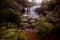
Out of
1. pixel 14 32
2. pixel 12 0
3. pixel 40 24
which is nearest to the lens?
pixel 14 32

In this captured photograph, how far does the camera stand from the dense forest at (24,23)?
5.33 m

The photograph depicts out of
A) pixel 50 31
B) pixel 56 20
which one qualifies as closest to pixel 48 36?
pixel 50 31

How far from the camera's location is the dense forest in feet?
17.5

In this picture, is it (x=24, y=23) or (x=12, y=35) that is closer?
(x=12, y=35)

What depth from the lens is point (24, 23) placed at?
5980 mm

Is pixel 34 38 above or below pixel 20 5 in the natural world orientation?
below

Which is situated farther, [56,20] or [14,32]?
[56,20]

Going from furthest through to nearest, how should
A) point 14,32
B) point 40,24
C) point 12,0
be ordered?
point 12,0
point 40,24
point 14,32

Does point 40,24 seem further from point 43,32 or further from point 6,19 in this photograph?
point 6,19

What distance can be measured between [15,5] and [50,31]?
6.31 ft

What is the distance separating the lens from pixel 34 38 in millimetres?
5516

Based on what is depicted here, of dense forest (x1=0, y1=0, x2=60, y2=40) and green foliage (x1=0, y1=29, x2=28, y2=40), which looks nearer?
green foliage (x1=0, y1=29, x2=28, y2=40)

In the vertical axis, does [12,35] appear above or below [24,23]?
below

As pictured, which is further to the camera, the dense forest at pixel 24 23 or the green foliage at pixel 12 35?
the dense forest at pixel 24 23
